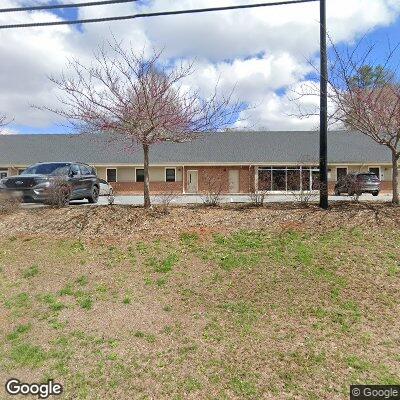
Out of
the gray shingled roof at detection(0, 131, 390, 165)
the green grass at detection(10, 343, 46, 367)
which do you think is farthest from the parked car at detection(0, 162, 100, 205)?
the gray shingled roof at detection(0, 131, 390, 165)

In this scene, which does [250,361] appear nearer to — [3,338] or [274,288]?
[274,288]

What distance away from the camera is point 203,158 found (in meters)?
28.0

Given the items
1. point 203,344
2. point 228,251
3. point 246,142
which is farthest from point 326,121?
point 246,142

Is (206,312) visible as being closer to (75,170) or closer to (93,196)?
(75,170)

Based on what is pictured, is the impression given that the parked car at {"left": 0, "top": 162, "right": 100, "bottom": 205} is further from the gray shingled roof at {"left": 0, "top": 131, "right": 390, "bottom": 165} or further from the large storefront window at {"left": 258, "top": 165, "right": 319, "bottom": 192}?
the gray shingled roof at {"left": 0, "top": 131, "right": 390, "bottom": 165}

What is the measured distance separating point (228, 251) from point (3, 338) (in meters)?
3.86

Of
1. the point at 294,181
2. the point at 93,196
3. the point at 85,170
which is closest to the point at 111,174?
the point at 85,170

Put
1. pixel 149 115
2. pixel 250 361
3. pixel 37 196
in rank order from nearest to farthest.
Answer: pixel 250 361 < pixel 149 115 < pixel 37 196

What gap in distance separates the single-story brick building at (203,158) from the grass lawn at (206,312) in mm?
18439

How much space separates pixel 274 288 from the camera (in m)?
5.62

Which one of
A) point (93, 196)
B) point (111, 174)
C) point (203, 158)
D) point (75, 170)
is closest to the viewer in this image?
point (75, 170)

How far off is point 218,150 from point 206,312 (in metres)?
24.7

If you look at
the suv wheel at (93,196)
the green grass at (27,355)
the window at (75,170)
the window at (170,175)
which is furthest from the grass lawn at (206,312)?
the window at (170,175)

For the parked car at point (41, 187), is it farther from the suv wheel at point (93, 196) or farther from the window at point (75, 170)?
the suv wheel at point (93, 196)
